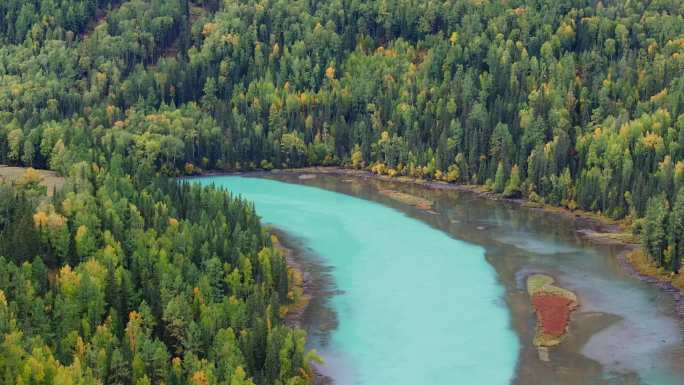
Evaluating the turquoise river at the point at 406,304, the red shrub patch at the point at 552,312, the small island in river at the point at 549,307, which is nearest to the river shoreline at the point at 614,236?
the small island in river at the point at 549,307

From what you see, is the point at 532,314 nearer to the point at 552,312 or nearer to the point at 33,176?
the point at 552,312

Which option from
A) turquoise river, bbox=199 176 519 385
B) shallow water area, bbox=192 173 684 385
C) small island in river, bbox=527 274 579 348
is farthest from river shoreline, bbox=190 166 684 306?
turquoise river, bbox=199 176 519 385

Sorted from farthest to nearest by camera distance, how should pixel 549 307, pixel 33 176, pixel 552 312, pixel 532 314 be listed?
pixel 33 176
pixel 549 307
pixel 532 314
pixel 552 312

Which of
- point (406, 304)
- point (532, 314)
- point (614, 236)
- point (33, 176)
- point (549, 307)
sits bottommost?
point (406, 304)

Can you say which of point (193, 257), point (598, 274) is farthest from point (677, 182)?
point (193, 257)

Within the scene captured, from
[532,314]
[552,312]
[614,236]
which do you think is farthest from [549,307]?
[614,236]

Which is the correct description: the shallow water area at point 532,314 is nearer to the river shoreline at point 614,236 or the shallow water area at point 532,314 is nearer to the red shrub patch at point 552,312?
the red shrub patch at point 552,312

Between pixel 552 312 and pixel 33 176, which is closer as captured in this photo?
pixel 552 312

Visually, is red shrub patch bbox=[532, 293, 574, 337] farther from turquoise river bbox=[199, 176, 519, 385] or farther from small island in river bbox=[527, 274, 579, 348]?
turquoise river bbox=[199, 176, 519, 385]

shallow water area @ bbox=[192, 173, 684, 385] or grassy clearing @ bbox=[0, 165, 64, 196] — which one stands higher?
grassy clearing @ bbox=[0, 165, 64, 196]
